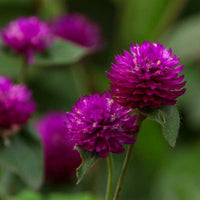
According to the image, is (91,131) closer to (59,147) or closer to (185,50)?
(59,147)

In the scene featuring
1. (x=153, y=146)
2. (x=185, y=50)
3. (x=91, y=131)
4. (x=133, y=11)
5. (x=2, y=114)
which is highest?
(x=133, y=11)

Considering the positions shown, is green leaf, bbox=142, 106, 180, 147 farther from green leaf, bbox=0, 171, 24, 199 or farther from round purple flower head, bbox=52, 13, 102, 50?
round purple flower head, bbox=52, 13, 102, 50

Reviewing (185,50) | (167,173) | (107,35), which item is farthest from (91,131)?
(107,35)

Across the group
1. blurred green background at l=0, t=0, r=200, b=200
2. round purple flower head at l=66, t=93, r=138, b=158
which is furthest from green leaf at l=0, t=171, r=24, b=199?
round purple flower head at l=66, t=93, r=138, b=158

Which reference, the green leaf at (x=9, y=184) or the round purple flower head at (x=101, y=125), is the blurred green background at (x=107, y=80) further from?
the round purple flower head at (x=101, y=125)

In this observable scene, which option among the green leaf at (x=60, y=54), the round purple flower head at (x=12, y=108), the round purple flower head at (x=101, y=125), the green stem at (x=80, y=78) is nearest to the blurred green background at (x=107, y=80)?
the green stem at (x=80, y=78)

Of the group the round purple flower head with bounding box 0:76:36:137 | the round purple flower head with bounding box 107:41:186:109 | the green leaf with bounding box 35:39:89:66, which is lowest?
the round purple flower head with bounding box 107:41:186:109
